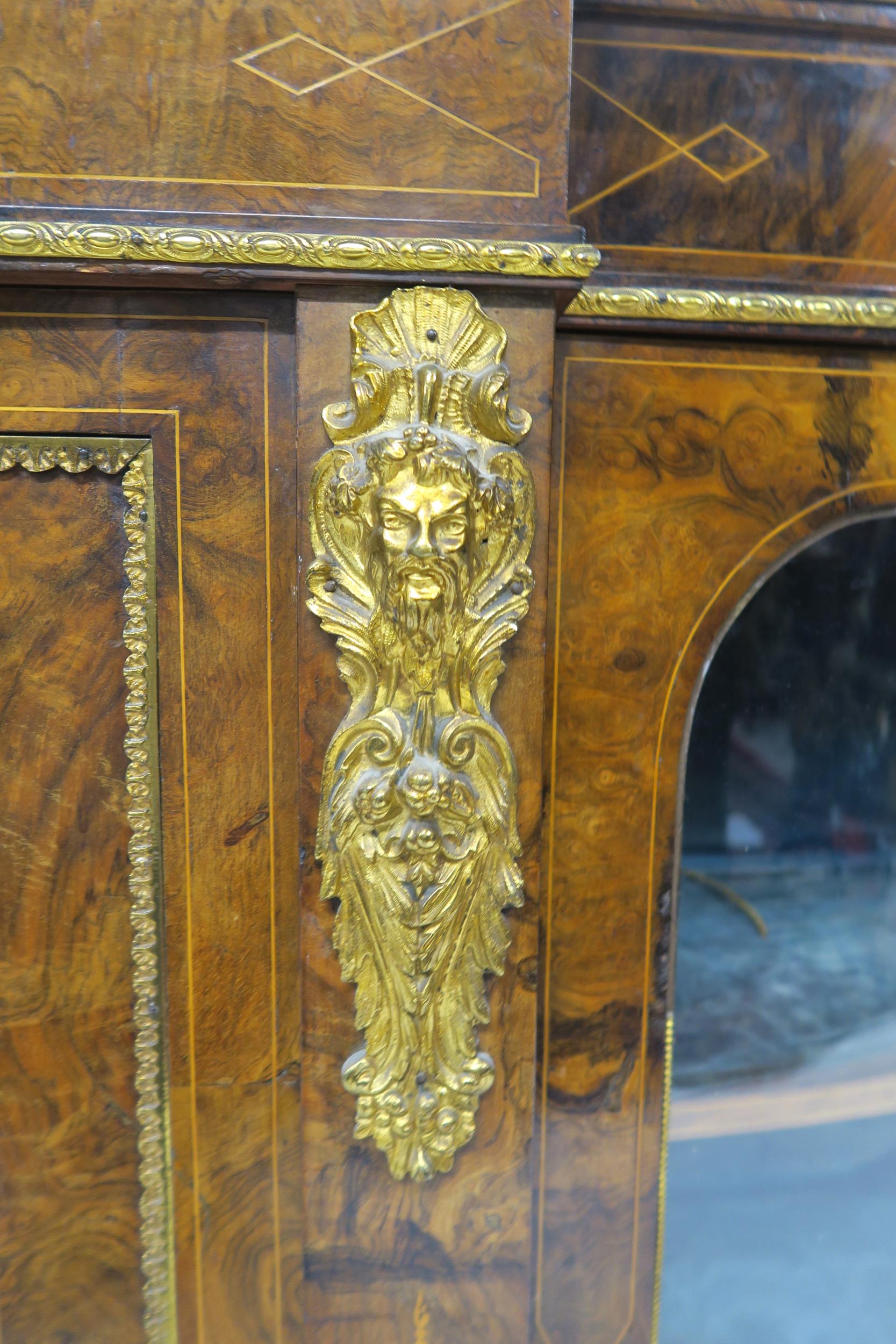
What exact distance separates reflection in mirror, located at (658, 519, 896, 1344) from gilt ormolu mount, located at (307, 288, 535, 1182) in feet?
1.91

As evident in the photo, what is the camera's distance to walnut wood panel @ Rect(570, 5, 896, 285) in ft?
3.64

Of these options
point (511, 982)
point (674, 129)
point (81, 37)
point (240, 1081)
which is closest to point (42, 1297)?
point (240, 1081)

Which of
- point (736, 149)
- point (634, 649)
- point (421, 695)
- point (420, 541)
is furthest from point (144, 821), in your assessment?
point (736, 149)

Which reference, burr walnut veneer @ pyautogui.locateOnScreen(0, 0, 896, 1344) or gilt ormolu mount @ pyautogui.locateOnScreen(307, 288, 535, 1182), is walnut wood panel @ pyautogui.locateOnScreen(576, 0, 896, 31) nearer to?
burr walnut veneer @ pyautogui.locateOnScreen(0, 0, 896, 1344)

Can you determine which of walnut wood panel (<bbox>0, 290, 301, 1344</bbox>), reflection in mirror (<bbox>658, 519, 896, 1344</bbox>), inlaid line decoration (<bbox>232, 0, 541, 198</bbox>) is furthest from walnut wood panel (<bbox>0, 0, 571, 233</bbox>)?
reflection in mirror (<bbox>658, 519, 896, 1344</bbox>)

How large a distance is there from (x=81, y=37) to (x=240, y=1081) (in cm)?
113

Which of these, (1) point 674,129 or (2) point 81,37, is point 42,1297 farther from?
(1) point 674,129

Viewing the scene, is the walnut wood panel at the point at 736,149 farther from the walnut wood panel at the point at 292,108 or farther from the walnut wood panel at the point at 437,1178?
the walnut wood panel at the point at 437,1178

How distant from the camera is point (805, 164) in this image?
1.15m

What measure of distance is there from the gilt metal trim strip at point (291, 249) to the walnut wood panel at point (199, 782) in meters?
0.07

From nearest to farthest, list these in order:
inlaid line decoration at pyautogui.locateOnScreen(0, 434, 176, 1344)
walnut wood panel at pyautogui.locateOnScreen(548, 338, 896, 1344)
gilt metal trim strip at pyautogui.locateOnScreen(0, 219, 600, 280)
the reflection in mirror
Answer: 1. gilt metal trim strip at pyautogui.locateOnScreen(0, 219, 600, 280)
2. inlaid line decoration at pyautogui.locateOnScreen(0, 434, 176, 1344)
3. walnut wood panel at pyautogui.locateOnScreen(548, 338, 896, 1344)
4. the reflection in mirror

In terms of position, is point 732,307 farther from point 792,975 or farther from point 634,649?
point 792,975

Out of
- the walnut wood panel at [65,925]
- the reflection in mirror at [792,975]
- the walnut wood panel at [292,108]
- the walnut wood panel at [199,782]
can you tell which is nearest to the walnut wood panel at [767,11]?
the walnut wood panel at [292,108]

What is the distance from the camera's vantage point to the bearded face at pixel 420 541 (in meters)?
0.95
